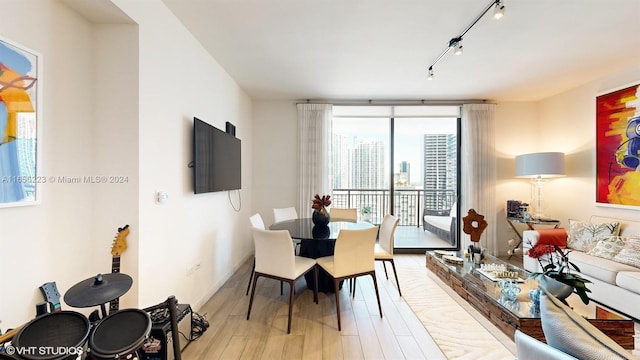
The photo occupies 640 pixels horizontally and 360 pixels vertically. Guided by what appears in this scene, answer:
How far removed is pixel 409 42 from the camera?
2604 millimetres

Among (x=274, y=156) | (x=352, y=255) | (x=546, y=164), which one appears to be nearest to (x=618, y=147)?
(x=546, y=164)

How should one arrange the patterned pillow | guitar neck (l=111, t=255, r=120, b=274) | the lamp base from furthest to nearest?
the lamp base, the patterned pillow, guitar neck (l=111, t=255, r=120, b=274)

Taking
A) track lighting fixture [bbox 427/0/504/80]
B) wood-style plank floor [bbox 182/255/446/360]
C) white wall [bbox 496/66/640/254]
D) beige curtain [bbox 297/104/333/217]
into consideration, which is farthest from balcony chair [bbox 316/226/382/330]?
Result: white wall [bbox 496/66/640/254]

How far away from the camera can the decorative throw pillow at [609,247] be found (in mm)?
2752

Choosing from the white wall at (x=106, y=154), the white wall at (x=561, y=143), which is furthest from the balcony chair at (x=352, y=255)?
the white wall at (x=561, y=143)

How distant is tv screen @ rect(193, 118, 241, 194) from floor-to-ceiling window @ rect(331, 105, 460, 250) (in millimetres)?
1895

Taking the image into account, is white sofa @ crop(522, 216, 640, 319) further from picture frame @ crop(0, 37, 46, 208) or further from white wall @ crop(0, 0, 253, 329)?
picture frame @ crop(0, 37, 46, 208)

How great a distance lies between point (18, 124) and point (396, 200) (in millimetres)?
4593

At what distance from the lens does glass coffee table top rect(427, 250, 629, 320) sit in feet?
6.45

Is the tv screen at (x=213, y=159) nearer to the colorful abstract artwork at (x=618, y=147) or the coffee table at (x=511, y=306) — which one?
the coffee table at (x=511, y=306)

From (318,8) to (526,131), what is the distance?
4.36 metres

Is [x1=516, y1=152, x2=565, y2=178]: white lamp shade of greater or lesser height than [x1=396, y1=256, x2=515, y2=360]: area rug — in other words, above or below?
above

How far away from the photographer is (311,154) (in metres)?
4.44

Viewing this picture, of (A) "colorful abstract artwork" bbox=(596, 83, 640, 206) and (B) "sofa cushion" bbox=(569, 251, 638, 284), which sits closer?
(B) "sofa cushion" bbox=(569, 251, 638, 284)
